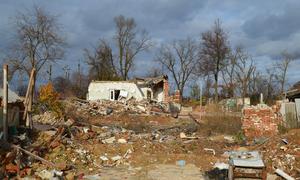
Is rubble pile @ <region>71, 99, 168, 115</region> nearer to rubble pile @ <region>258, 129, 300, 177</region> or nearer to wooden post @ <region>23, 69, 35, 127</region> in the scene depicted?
wooden post @ <region>23, 69, 35, 127</region>

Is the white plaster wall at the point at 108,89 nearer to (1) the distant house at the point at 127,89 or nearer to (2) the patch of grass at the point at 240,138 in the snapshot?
(1) the distant house at the point at 127,89

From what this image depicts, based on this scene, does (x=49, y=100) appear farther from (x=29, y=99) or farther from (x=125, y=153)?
(x=125, y=153)

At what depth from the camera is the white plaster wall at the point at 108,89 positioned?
4016cm

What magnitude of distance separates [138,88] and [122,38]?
1874 centimetres

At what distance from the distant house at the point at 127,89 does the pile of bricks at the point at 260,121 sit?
23.1m

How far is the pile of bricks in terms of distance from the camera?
16266mm

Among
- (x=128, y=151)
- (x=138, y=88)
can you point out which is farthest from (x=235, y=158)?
(x=138, y=88)

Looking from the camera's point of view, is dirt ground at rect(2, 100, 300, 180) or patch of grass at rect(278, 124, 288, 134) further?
patch of grass at rect(278, 124, 288, 134)

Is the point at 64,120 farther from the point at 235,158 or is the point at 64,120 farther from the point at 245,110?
the point at 235,158

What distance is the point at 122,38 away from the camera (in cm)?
5734

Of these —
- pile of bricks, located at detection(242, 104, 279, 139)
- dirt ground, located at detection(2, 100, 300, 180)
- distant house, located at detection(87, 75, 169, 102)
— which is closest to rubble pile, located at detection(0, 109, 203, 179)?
dirt ground, located at detection(2, 100, 300, 180)

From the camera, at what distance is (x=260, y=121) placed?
16.3 metres

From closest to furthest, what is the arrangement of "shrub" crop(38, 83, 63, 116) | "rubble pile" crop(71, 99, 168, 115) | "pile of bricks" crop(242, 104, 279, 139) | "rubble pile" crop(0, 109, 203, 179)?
"rubble pile" crop(0, 109, 203, 179) → "pile of bricks" crop(242, 104, 279, 139) → "shrub" crop(38, 83, 63, 116) → "rubble pile" crop(71, 99, 168, 115)

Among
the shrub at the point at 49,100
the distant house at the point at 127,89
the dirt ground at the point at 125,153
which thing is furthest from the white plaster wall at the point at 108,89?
the dirt ground at the point at 125,153
